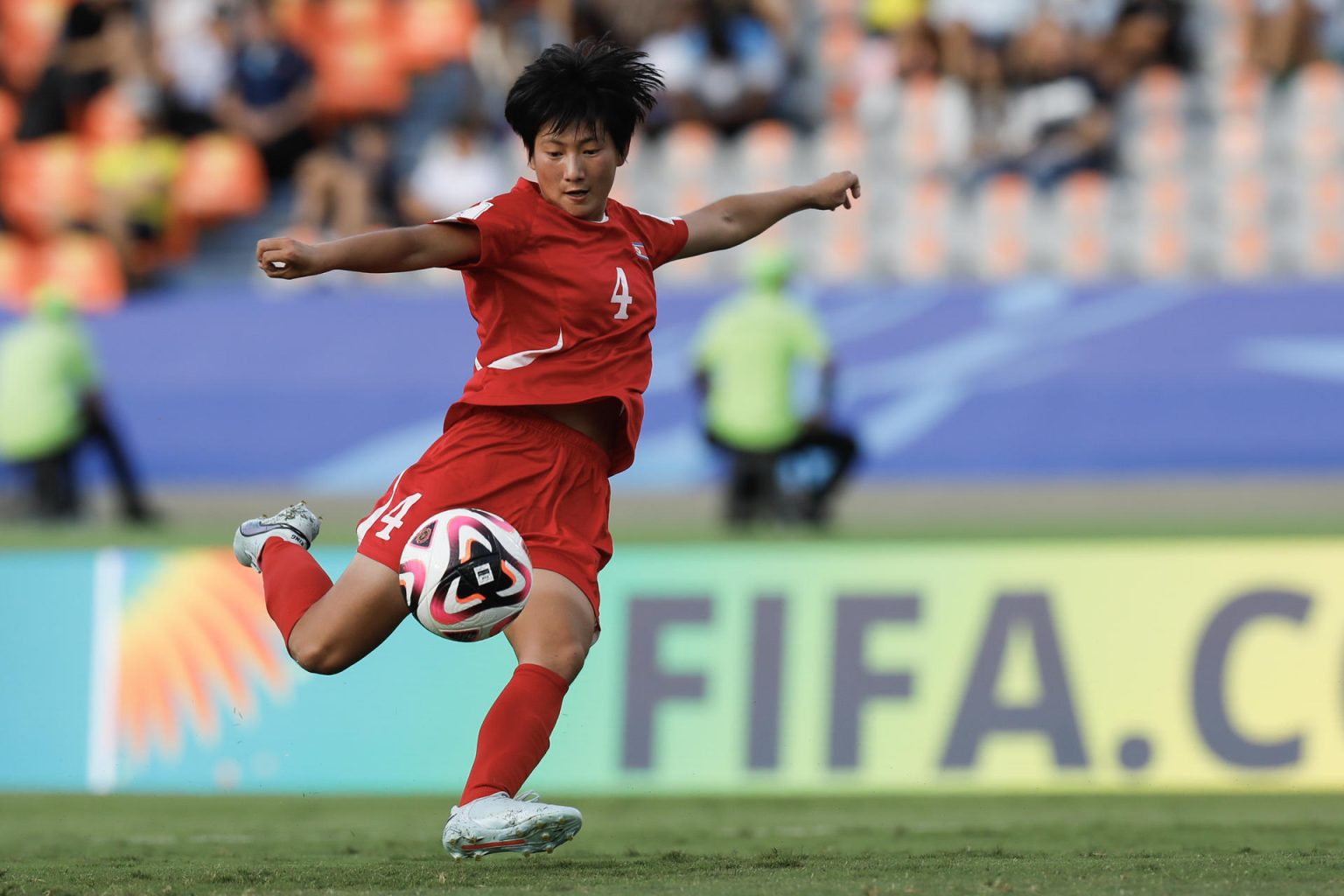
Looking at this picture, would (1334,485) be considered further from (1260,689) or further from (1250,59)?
(1260,689)

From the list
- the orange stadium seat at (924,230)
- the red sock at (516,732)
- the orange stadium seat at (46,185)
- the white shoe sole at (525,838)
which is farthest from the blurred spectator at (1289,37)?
the white shoe sole at (525,838)

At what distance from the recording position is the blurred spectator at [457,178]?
15.5m

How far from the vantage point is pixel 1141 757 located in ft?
23.2

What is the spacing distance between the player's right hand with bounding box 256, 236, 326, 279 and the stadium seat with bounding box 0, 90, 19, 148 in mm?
13224

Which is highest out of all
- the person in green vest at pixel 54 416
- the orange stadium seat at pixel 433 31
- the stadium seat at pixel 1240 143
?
the orange stadium seat at pixel 433 31

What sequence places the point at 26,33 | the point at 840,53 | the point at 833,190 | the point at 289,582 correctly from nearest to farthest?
the point at 289,582 < the point at 833,190 < the point at 840,53 < the point at 26,33

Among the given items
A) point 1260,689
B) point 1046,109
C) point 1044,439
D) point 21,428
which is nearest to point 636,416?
point 1260,689

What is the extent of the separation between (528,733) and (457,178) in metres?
11.2

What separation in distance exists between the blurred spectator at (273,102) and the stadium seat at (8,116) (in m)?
1.87

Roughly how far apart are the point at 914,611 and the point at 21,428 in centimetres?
827

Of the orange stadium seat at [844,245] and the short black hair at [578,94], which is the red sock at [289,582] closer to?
the short black hair at [578,94]

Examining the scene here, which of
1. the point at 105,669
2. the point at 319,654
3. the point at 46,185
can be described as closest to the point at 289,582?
the point at 319,654

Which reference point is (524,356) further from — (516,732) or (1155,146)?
(1155,146)

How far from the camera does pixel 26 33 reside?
17219mm
